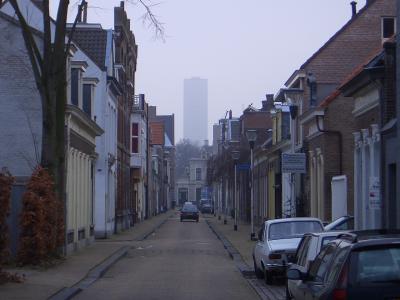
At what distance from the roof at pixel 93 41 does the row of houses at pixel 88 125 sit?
0.17 ft

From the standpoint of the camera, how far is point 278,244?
21.5 meters

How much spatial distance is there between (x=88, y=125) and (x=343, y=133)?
10.2 metres

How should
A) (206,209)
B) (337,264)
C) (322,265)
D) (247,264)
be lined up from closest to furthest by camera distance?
1. (337,264)
2. (322,265)
3. (247,264)
4. (206,209)

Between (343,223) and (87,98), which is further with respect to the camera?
(87,98)

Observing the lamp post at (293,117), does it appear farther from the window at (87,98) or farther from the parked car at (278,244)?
the parked car at (278,244)

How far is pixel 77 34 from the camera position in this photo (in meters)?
44.8

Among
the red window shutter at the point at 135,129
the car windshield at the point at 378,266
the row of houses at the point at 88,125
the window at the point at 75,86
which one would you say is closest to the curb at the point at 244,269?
the row of houses at the point at 88,125

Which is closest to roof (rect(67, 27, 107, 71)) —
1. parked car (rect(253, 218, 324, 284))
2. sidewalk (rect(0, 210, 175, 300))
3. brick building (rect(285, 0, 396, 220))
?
brick building (rect(285, 0, 396, 220))

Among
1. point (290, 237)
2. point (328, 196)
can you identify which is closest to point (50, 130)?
point (290, 237)

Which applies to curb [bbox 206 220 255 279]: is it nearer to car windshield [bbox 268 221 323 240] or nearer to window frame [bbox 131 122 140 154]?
car windshield [bbox 268 221 323 240]

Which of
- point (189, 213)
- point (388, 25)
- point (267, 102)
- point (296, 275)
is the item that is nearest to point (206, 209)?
point (189, 213)

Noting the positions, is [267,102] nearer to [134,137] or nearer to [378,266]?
[134,137]

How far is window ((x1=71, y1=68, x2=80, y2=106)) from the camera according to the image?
33031mm

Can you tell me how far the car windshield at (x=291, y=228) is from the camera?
877 inches
